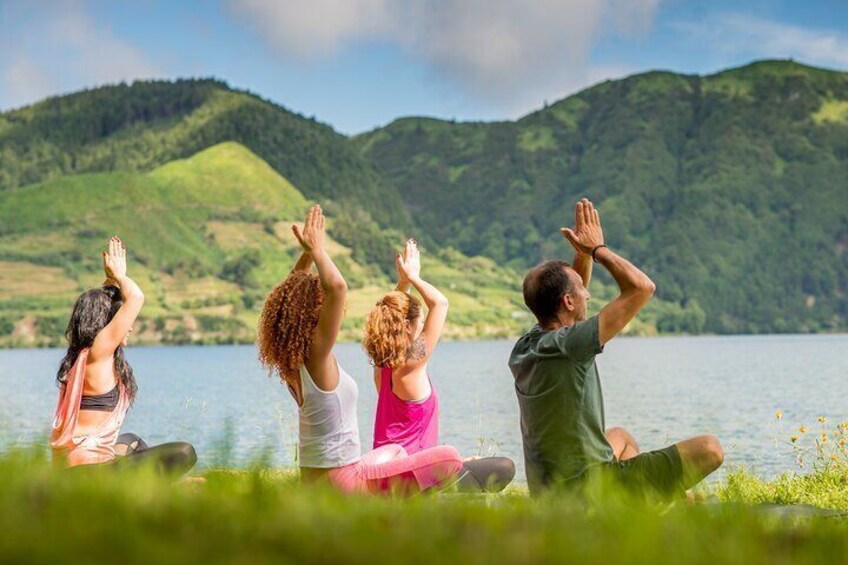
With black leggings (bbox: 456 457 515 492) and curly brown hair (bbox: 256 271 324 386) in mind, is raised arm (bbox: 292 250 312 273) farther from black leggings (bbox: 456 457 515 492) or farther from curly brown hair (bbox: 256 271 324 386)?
black leggings (bbox: 456 457 515 492)

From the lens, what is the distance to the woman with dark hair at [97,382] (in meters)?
7.93

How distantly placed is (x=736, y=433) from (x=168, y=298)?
167m

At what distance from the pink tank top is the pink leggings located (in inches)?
24.0

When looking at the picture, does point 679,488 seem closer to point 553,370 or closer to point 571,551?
point 553,370

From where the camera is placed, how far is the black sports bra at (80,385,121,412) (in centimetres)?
809

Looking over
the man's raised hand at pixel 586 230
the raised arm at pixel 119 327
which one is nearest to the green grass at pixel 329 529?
the man's raised hand at pixel 586 230

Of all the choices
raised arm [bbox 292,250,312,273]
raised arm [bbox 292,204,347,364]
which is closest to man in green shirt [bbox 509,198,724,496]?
raised arm [bbox 292,204,347,364]

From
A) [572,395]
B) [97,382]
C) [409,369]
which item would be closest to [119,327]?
[97,382]

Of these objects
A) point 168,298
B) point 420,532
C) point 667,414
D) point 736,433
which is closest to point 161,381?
point 667,414

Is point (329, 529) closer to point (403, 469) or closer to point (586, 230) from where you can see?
point (586, 230)

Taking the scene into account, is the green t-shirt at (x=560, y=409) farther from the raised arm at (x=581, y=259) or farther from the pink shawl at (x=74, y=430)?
the pink shawl at (x=74, y=430)

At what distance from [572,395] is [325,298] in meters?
1.66

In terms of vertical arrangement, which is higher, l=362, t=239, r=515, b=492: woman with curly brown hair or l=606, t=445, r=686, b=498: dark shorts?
l=362, t=239, r=515, b=492: woman with curly brown hair

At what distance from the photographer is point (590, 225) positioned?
6773 millimetres
